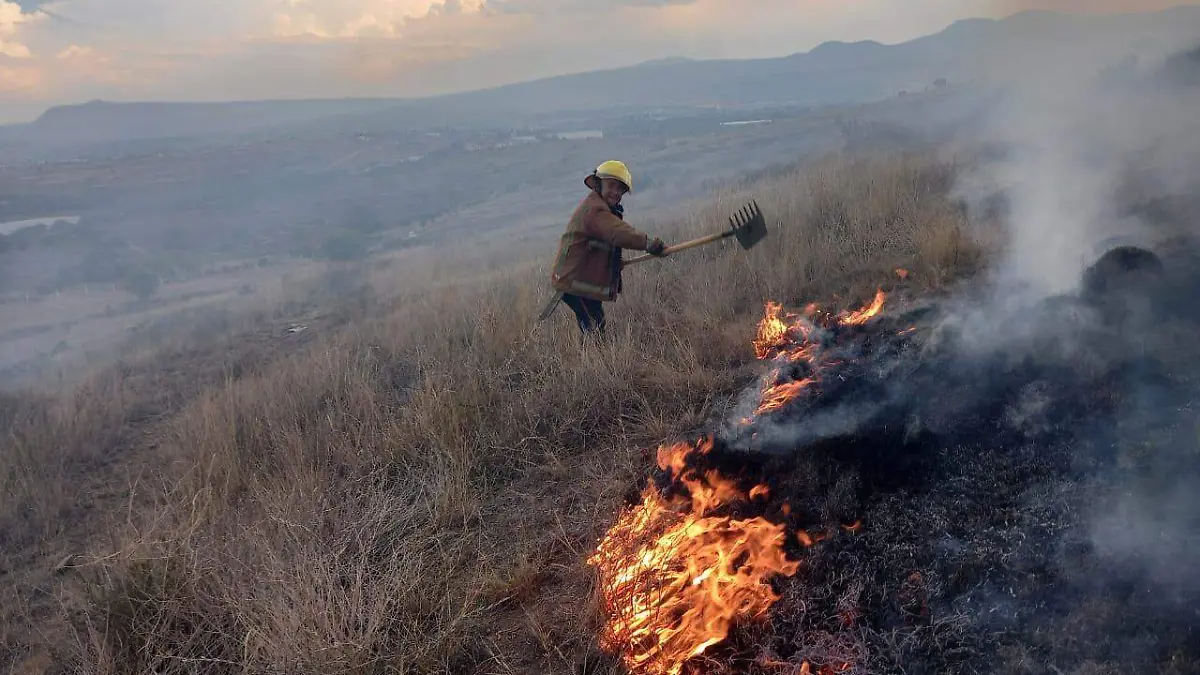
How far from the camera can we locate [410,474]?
4250 millimetres

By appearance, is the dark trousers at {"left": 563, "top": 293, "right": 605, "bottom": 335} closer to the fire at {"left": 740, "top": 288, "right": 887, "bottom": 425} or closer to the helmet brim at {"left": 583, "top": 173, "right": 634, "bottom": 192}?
the helmet brim at {"left": 583, "top": 173, "right": 634, "bottom": 192}

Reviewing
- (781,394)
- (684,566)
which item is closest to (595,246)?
(781,394)

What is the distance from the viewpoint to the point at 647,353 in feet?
16.9

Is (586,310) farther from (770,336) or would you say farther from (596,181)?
(770,336)

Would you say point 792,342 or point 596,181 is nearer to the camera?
point 792,342

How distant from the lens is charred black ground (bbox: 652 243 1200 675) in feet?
7.52

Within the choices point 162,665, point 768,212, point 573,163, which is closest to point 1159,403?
point 162,665

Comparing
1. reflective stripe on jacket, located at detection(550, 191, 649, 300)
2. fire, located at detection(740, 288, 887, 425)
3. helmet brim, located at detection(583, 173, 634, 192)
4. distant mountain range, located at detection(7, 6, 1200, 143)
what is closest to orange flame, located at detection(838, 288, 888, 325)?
fire, located at detection(740, 288, 887, 425)

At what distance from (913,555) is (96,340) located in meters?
19.3

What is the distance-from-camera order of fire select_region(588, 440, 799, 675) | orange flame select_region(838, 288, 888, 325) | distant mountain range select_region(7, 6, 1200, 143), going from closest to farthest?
1. fire select_region(588, 440, 799, 675)
2. orange flame select_region(838, 288, 888, 325)
3. distant mountain range select_region(7, 6, 1200, 143)

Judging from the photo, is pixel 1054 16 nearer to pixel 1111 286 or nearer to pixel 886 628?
pixel 1111 286

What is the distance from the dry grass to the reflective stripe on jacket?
1.35 ft

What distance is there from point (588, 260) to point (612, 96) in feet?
385

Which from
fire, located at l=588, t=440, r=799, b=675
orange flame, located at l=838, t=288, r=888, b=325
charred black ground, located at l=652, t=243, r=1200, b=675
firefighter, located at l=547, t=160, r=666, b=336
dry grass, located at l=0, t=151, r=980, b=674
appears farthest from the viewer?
firefighter, located at l=547, t=160, r=666, b=336
